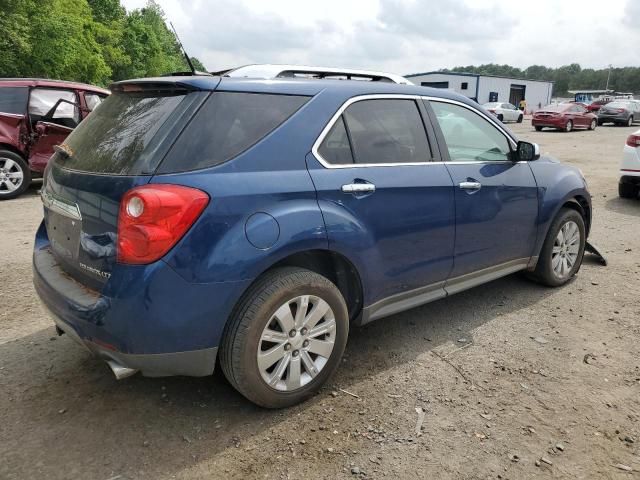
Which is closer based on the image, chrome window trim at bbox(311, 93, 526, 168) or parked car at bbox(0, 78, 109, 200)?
chrome window trim at bbox(311, 93, 526, 168)

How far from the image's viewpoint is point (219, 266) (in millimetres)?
2406

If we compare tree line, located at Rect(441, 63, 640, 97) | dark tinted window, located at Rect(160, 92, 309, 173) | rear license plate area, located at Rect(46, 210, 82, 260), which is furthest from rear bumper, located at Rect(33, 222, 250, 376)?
tree line, located at Rect(441, 63, 640, 97)

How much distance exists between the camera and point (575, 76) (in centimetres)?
13975

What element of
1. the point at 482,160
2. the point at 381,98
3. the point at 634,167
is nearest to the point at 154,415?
the point at 381,98

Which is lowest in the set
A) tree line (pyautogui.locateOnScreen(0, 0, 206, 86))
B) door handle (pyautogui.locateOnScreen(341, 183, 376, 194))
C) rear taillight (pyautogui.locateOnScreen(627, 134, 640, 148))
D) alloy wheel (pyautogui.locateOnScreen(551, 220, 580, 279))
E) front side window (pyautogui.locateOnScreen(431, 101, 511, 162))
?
alloy wheel (pyautogui.locateOnScreen(551, 220, 580, 279))

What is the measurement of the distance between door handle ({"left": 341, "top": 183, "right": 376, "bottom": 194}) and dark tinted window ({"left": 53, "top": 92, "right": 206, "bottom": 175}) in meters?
0.89

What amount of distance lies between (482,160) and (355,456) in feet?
7.64

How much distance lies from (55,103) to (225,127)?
7.14 m

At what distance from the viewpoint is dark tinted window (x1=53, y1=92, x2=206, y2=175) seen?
8.10 feet

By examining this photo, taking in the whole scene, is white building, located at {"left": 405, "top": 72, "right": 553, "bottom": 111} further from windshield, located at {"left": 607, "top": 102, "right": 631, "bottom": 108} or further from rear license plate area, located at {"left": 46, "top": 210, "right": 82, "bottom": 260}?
rear license plate area, located at {"left": 46, "top": 210, "right": 82, "bottom": 260}

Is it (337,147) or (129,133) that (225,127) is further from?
(337,147)

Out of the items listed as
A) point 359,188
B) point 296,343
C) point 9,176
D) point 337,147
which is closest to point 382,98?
point 337,147

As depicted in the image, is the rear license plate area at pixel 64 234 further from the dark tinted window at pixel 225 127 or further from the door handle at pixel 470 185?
the door handle at pixel 470 185

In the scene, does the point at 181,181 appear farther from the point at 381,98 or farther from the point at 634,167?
the point at 634,167
